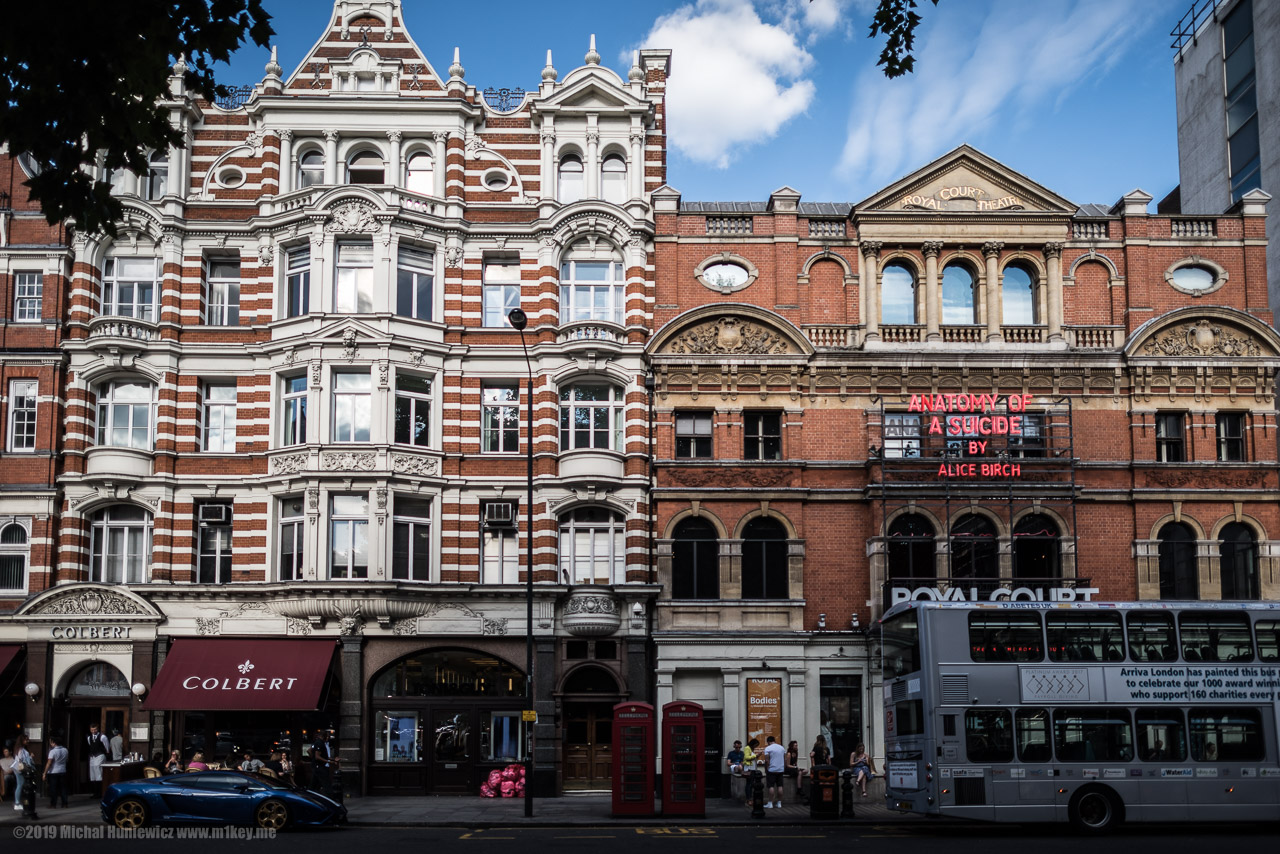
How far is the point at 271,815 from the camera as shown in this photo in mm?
23797

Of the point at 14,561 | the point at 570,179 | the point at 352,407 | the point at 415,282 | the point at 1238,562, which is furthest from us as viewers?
the point at 570,179

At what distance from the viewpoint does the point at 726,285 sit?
36875mm

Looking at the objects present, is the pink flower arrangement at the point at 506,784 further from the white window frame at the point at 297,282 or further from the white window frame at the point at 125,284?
the white window frame at the point at 125,284

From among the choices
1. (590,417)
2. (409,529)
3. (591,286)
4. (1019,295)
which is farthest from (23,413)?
(1019,295)

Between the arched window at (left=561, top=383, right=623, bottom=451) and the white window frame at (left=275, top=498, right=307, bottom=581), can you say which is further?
the arched window at (left=561, top=383, right=623, bottom=451)

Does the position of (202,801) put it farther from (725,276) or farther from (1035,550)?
(1035,550)

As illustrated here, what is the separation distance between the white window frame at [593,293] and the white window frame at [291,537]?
9.00 meters

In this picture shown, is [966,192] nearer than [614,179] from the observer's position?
Yes

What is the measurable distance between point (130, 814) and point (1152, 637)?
19.0m

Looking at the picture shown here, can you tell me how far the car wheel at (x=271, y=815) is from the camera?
23.7m

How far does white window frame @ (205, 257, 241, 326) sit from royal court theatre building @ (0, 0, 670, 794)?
6cm

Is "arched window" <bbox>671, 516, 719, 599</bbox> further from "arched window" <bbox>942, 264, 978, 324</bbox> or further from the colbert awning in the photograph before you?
the colbert awning

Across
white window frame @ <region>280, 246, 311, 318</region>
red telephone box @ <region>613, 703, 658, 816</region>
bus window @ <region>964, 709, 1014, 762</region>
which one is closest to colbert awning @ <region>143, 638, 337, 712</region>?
red telephone box @ <region>613, 703, 658, 816</region>

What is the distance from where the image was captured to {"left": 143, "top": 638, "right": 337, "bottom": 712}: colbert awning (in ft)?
107
